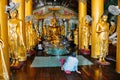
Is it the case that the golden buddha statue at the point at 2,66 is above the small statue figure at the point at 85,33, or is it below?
below

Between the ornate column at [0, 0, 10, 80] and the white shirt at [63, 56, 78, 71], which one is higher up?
the ornate column at [0, 0, 10, 80]

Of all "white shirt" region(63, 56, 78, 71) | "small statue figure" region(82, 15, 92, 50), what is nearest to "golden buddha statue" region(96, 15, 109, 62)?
"white shirt" region(63, 56, 78, 71)

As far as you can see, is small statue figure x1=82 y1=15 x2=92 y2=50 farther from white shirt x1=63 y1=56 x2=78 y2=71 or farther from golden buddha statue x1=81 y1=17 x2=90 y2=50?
white shirt x1=63 y1=56 x2=78 y2=71

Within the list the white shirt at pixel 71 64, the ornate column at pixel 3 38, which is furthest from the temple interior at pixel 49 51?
the white shirt at pixel 71 64

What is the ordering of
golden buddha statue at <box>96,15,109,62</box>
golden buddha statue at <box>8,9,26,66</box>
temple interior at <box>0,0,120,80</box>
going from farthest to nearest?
golden buddha statue at <box>96,15,109,62</box> → golden buddha statue at <box>8,9,26,66</box> → temple interior at <box>0,0,120,80</box>

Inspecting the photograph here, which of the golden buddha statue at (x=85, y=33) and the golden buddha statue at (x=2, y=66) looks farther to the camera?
the golden buddha statue at (x=85, y=33)

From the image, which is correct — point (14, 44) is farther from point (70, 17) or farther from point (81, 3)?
point (70, 17)

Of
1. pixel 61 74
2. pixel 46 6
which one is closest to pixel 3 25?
pixel 61 74

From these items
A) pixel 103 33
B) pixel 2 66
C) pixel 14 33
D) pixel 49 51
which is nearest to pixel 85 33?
pixel 49 51

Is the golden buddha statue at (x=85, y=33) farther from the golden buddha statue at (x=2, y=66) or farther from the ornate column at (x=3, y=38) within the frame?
the golden buddha statue at (x=2, y=66)

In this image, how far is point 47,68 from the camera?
7004mm

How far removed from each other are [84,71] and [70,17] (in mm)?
14224

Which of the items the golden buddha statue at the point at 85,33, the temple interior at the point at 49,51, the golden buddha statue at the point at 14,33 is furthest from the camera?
the golden buddha statue at the point at 85,33

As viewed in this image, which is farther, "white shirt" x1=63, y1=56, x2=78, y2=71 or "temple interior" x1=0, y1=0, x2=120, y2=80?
"white shirt" x1=63, y1=56, x2=78, y2=71
